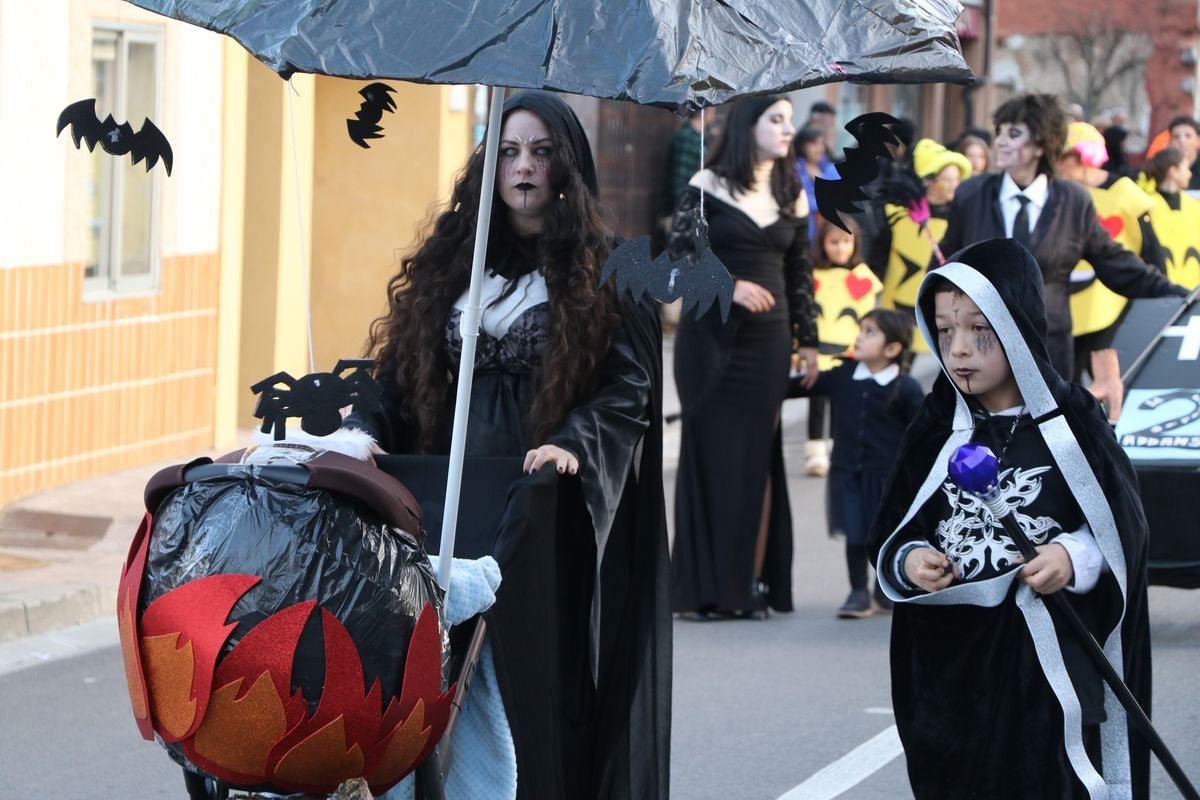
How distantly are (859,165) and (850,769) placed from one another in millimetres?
3086

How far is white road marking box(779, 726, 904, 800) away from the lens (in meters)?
6.28

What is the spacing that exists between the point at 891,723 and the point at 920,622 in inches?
98.3

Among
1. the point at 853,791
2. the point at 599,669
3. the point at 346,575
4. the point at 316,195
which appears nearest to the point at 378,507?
the point at 346,575

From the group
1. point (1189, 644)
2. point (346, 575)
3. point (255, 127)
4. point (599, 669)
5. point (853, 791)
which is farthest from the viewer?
point (255, 127)

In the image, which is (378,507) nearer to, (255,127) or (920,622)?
(920,622)

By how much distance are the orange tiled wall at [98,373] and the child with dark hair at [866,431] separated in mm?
4104

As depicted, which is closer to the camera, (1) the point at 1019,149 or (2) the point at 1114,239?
(1) the point at 1019,149

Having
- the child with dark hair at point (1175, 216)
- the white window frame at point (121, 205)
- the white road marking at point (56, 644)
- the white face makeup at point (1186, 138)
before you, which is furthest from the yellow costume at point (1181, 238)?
the white road marking at point (56, 644)

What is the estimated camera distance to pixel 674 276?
12.3 ft

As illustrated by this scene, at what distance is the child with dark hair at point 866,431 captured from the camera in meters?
8.80

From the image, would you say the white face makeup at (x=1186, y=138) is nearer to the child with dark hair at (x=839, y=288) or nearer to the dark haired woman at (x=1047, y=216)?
the child with dark hair at (x=839, y=288)

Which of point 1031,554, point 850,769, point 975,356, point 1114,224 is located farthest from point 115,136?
point 1114,224

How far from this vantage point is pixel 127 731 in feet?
22.6

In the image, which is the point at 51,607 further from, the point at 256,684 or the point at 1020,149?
the point at 256,684
